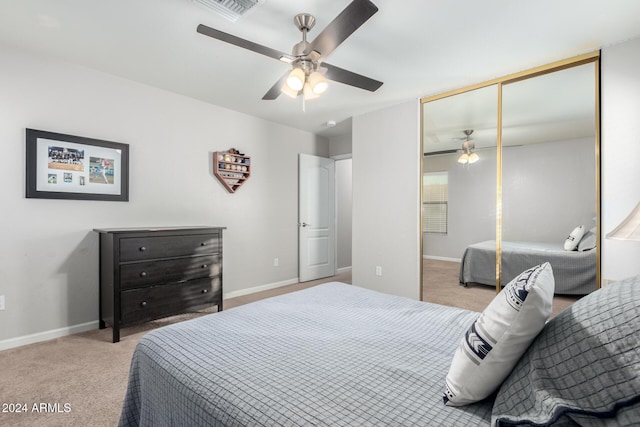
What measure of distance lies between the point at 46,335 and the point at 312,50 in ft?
10.6

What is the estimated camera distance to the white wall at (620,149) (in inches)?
93.7

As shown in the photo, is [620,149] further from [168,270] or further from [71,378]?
[71,378]

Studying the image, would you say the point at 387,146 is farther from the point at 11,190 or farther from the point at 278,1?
the point at 11,190

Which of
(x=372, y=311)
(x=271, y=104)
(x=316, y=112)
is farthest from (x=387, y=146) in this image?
(x=372, y=311)

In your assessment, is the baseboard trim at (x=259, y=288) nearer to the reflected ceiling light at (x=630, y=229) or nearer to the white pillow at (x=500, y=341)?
the white pillow at (x=500, y=341)

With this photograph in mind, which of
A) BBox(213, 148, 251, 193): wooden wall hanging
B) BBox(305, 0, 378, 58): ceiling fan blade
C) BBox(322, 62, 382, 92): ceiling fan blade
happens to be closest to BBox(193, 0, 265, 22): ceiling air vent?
BBox(305, 0, 378, 58): ceiling fan blade

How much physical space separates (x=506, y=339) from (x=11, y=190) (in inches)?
139

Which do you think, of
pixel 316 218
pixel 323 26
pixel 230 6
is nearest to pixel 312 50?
pixel 323 26

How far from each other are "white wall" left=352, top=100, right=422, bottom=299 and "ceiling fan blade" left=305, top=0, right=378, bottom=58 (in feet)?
6.75

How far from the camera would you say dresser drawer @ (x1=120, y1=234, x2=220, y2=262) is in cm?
279

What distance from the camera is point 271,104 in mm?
3865

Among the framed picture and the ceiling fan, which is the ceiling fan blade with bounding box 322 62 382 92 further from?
the framed picture

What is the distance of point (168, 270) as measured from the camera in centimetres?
304

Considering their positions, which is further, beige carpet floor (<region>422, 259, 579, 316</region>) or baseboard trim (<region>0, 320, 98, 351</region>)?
beige carpet floor (<region>422, 259, 579, 316</region>)
